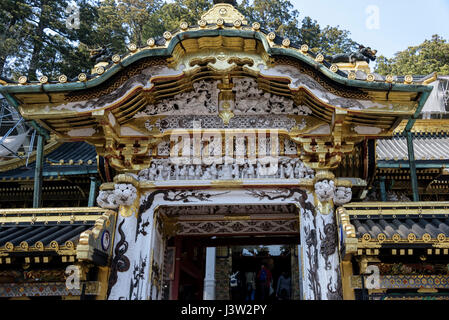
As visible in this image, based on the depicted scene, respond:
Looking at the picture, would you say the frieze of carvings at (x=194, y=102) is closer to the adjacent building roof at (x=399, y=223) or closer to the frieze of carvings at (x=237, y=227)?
the frieze of carvings at (x=237, y=227)

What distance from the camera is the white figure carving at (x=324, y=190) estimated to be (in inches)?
277

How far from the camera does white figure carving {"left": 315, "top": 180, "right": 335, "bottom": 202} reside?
7.03 m

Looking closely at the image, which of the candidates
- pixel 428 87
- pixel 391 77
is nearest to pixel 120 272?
pixel 391 77

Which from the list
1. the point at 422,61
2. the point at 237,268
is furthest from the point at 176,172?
the point at 422,61

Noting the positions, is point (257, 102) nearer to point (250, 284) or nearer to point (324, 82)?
point (324, 82)

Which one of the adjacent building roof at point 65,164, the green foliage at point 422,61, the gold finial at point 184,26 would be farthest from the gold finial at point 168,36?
the green foliage at point 422,61

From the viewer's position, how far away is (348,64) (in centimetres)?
905

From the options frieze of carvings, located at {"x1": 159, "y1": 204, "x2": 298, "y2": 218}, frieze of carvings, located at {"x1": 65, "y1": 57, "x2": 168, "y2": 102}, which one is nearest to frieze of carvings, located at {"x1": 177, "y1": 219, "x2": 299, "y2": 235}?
frieze of carvings, located at {"x1": 159, "y1": 204, "x2": 298, "y2": 218}

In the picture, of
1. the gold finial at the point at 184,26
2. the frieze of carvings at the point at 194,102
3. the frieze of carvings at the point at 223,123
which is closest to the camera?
the gold finial at the point at 184,26

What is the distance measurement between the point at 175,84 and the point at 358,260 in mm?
4296

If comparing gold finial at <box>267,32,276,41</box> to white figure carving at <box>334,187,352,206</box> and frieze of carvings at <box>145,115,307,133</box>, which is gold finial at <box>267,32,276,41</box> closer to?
frieze of carvings at <box>145,115,307,133</box>

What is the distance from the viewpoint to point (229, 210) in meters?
8.83

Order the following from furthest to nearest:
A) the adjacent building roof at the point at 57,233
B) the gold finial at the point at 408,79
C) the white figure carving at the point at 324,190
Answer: the white figure carving at the point at 324,190
the gold finial at the point at 408,79
the adjacent building roof at the point at 57,233

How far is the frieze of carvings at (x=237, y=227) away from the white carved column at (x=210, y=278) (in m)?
6.68
